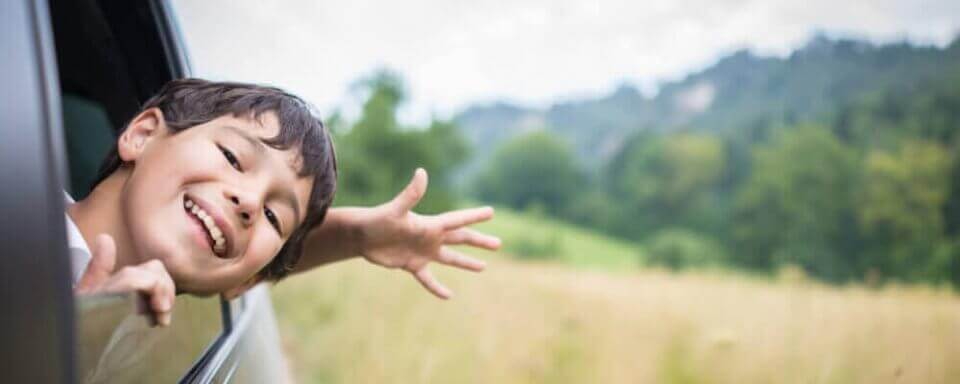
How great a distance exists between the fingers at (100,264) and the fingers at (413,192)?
3.47ft

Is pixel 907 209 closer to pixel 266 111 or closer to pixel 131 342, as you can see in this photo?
pixel 266 111

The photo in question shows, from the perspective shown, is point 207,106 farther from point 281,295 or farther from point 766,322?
point 281,295

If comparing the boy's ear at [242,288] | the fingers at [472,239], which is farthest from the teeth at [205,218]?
the fingers at [472,239]

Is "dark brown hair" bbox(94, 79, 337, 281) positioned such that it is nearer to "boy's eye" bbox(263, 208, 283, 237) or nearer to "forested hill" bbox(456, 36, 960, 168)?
"boy's eye" bbox(263, 208, 283, 237)

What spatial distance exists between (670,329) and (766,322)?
114 cm

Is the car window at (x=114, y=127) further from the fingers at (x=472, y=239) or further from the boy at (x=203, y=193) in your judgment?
the fingers at (x=472, y=239)

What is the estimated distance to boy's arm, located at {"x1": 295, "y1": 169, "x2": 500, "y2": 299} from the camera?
2.34m

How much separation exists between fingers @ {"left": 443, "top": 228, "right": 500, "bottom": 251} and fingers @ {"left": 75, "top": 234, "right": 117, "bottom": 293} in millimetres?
1333

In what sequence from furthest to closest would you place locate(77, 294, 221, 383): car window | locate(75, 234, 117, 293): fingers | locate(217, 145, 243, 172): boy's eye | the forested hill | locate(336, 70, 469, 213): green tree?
the forested hill < locate(336, 70, 469, 213): green tree < locate(217, 145, 243, 172): boy's eye < locate(75, 234, 117, 293): fingers < locate(77, 294, 221, 383): car window

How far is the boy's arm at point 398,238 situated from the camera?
7.67 ft

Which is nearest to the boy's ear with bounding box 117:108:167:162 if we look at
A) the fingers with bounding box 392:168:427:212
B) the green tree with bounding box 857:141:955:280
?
the fingers with bounding box 392:168:427:212

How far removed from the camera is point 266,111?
5.82 ft

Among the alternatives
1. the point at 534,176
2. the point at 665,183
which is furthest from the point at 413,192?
the point at 534,176

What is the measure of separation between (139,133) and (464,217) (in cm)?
92
